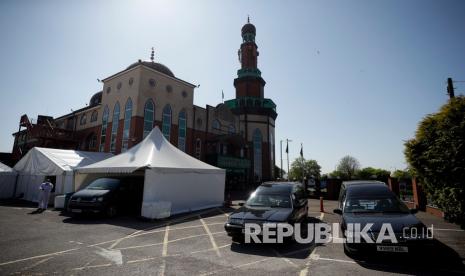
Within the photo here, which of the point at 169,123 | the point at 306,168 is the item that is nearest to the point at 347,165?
the point at 306,168

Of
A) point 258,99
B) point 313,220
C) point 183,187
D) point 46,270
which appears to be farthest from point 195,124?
point 46,270

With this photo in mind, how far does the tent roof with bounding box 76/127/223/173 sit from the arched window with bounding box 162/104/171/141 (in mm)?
11540

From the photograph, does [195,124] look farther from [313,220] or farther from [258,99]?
[313,220]

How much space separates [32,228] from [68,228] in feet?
3.65

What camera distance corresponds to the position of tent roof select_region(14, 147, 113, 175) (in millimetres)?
14836

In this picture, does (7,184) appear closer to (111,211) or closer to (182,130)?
(111,211)

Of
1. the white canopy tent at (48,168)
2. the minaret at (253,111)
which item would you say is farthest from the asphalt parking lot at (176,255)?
the minaret at (253,111)

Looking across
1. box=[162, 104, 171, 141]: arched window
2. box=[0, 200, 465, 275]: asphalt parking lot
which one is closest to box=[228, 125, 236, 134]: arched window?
box=[162, 104, 171, 141]: arched window

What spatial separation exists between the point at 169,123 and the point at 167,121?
1.09 ft

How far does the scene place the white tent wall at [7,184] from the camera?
679 inches

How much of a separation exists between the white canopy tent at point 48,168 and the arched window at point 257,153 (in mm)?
24088

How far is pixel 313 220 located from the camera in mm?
10406

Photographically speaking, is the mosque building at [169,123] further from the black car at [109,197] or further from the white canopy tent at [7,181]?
the black car at [109,197]

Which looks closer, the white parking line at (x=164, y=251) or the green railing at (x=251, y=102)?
the white parking line at (x=164, y=251)
